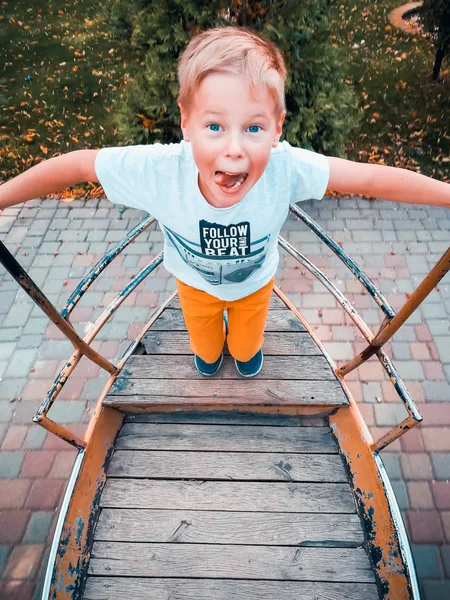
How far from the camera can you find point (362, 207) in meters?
4.97

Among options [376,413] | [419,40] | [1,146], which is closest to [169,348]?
[376,413]

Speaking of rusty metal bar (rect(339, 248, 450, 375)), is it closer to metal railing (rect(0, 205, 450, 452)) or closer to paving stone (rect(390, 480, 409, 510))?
metal railing (rect(0, 205, 450, 452))

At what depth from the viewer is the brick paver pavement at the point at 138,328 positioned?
2799 mm

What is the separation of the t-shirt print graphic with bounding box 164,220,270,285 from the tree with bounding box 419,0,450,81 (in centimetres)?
570

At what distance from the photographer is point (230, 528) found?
211 centimetres

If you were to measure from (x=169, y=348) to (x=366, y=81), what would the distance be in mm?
5869

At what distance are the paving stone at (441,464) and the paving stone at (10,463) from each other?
290cm

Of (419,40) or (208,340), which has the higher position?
(419,40)

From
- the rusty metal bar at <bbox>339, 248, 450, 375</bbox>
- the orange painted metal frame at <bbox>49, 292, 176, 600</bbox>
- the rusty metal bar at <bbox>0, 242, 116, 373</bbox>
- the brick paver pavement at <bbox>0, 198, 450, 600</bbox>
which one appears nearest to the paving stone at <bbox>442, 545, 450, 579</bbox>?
the brick paver pavement at <bbox>0, 198, 450, 600</bbox>

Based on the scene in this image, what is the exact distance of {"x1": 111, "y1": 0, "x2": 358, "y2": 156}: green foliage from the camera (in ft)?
13.3

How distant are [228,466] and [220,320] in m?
0.78

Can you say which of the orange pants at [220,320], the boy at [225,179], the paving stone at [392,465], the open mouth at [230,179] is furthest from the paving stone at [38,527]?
the open mouth at [230,179]

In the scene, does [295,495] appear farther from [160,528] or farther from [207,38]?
[207,38]

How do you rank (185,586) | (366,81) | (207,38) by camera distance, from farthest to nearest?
(366,81) < (185,586) < (207,38)
